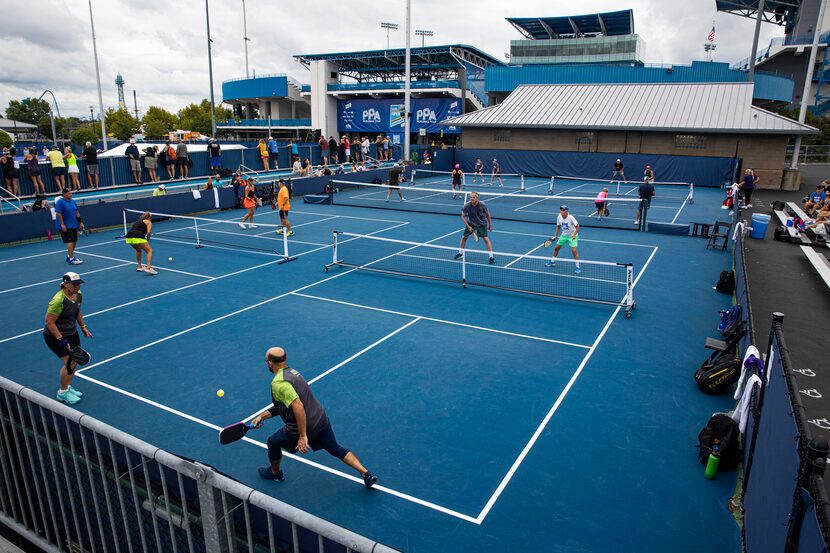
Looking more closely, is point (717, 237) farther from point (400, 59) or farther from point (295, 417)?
point (400, 59)

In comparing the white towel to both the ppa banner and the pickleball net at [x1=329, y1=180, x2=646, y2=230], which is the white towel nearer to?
the pickleball net at [x1=329, y1=180, x2=646, y2=230]

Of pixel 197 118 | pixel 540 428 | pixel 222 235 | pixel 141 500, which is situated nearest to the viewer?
pixel 141 500

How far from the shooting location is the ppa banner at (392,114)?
2520 inches

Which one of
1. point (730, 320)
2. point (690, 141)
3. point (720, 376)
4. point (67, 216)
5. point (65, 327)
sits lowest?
point (720, 376)

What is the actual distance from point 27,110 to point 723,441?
486 feet

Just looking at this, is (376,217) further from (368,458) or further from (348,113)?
(348,113)

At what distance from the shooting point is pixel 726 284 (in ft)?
48.5

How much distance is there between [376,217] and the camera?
26328 millimetres

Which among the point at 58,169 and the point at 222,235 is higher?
the point at 58,169

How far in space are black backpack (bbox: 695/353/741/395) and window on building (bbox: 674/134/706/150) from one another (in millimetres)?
36565

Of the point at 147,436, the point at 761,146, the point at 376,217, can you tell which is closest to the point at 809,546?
the point at 147,436

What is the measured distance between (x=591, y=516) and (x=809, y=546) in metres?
3.13

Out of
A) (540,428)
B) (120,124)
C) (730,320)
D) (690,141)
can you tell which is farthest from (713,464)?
(120,124)

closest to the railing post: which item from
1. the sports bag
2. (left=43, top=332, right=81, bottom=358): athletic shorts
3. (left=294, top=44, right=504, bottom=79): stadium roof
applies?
(left=43, top=332, right=81, bottom=358): athletic shorts
